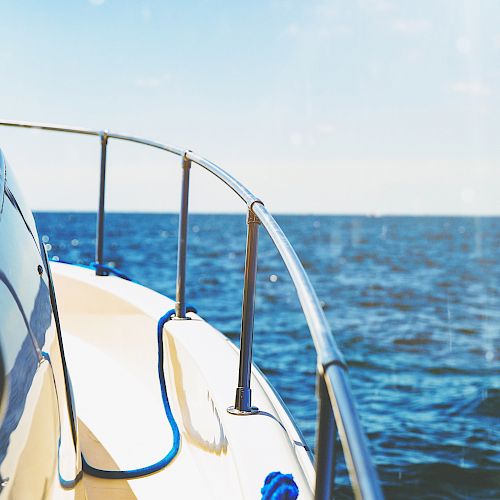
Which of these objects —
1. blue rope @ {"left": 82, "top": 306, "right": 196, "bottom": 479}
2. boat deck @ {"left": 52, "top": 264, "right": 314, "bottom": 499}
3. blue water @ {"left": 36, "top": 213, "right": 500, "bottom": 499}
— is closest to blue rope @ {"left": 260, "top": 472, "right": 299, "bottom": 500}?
boat deck @ {"left": 52, "top": 264, "right": 314, "bottom": 499}

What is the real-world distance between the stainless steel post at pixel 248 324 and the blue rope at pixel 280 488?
1.07ft

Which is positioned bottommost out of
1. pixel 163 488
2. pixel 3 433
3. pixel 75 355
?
pixel 163 488

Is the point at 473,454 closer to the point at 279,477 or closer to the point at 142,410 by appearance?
the point at 142,410

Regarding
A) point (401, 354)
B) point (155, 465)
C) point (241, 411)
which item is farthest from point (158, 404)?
point (401, 354)

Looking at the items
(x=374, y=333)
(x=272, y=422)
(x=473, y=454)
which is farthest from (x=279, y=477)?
(x=374, y=333)

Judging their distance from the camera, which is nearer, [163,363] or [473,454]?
[163,363]

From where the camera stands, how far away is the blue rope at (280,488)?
1083 mm

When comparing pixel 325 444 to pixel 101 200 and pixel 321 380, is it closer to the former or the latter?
pixel 321 380

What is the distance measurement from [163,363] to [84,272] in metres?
0.98

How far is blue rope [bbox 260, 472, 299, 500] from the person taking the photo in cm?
108

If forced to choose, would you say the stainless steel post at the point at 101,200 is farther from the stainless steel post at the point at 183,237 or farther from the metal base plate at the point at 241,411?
the metal base plate at the point at 241,411

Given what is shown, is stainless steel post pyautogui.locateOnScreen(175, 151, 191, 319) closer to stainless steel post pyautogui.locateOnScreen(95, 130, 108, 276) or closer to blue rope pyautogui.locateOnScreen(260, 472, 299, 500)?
stainless steel post pyautogui.locateOnScreen(95, 130, 108, 276)

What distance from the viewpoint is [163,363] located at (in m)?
2.01

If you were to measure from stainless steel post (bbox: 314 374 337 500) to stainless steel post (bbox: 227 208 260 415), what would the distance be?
68 cm
